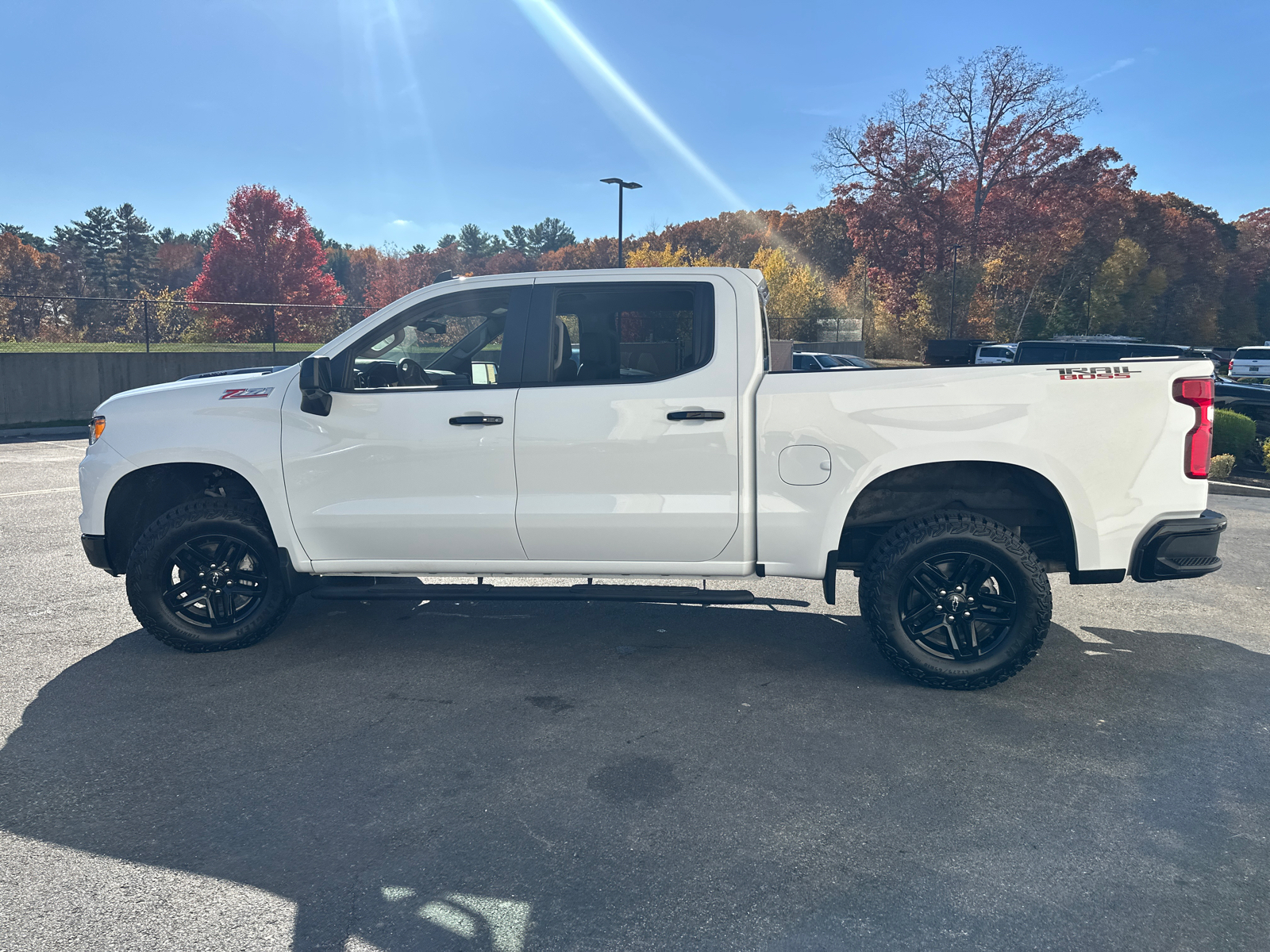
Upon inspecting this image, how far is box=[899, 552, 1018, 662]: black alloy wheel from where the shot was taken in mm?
4598

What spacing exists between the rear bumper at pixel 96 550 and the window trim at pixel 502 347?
65.1 inches

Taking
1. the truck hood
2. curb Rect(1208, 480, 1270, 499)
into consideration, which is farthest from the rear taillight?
curb Rect(1208, 480, 1270, 499)

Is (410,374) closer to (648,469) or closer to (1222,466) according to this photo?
(648,469)

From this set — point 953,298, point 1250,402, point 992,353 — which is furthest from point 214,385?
point 953,298

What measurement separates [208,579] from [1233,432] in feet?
43.7

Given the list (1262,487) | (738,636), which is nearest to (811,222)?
(1262,487)

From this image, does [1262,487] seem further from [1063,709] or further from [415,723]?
[415,723]

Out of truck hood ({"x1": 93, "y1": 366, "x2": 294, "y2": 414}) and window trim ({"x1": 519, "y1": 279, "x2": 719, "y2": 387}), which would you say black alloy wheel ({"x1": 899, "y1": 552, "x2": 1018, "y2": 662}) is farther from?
truck hood ({"x1": 93, "y1": 366, "x2": 294, "y2": 414})

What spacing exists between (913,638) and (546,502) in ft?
6.49

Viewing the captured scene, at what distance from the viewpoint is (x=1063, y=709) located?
14.5ft

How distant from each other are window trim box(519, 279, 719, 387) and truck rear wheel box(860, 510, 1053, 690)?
1.38 meters

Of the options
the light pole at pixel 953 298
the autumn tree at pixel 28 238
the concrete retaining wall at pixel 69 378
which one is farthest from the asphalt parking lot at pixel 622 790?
the autumn tree at pixel 28 238

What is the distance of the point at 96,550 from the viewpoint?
17.0 ft

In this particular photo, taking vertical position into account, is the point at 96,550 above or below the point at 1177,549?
below
